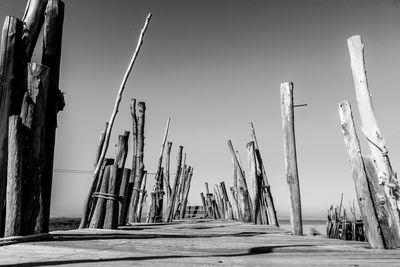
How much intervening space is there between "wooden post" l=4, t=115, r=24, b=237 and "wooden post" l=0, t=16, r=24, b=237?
0.06 meters

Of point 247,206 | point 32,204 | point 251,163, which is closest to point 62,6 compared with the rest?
point 32,204

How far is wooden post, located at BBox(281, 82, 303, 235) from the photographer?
5.08 metres

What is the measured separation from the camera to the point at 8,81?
2.97 metres

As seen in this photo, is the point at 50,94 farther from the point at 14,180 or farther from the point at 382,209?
the point at 382,209

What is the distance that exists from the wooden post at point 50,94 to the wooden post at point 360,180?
10.3 feet

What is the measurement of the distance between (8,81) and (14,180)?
84cm

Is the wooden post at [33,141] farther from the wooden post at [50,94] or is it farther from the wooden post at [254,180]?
the wooden post at [254,180]

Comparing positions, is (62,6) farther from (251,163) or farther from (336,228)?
(336,228)

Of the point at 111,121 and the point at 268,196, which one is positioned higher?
the point at 111,121

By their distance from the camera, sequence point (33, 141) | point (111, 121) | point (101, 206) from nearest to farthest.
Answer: point (33, 141) → point (101, 206) → point (111, 121)

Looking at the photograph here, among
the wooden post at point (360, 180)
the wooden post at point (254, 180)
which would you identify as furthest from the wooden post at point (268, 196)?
the wooden post at point (360, 180)

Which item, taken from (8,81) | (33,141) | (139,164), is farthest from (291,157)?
(139,164)

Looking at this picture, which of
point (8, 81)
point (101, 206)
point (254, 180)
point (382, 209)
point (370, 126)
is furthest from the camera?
point (254, 180)

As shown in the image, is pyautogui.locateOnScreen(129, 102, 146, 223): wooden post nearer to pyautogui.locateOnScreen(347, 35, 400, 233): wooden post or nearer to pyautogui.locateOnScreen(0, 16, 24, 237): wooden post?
pyautogui.locateOnScreen(0, 16, 24, 237): wooden post
